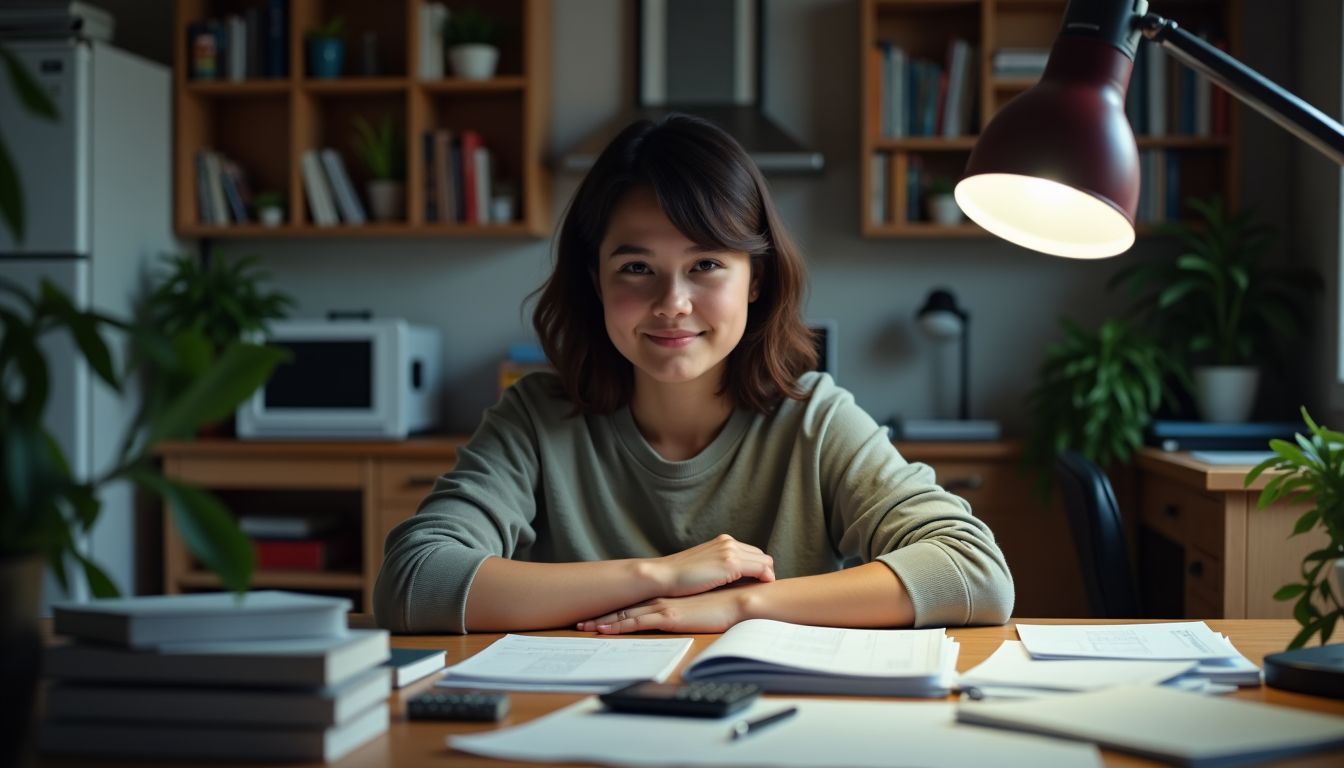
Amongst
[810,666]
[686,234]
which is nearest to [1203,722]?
[810,666]

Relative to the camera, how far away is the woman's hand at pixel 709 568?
144cm

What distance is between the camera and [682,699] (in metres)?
0.97

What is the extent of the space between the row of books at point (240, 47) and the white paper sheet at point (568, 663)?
9.87ft

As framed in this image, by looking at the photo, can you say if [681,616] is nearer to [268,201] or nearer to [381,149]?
[381,149]

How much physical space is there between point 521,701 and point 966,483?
252cm

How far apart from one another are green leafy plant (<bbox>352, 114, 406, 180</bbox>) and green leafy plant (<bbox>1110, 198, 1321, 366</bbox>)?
2.16 meters

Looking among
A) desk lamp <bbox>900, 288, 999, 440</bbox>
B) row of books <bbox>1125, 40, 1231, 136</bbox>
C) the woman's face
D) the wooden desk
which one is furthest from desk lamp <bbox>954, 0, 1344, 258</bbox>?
row of books <bbox>1125, 40, 1231, 136</bbox>

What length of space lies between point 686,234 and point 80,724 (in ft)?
3.21

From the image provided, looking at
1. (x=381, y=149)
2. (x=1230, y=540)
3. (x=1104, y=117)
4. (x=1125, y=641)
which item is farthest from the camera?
(x=381, y=149)

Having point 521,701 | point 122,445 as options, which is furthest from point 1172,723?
point 122,445

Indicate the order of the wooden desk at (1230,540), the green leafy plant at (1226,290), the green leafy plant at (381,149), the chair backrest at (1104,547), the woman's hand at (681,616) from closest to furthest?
the woman's hand at (681,616)
the chair backrest at (1104,547)
the wooden desk at (1230,540)
the green leafy plant at (1226,290)
the green leafy plant at (381,149)

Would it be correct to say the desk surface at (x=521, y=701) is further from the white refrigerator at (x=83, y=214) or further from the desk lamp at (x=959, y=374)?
the white refrigerator at (x=83, y=214)

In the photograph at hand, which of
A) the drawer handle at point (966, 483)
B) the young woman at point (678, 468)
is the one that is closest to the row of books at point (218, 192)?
the drawer handle at point (966, 483)

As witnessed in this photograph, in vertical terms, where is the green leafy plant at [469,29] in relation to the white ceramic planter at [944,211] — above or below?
above
